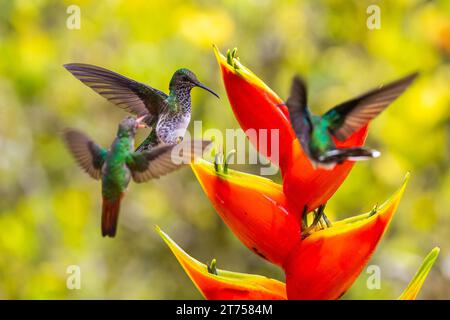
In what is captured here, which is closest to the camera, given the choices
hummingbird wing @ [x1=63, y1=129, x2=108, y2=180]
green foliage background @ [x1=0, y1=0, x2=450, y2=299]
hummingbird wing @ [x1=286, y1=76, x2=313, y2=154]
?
hummingbird wing @ [x1=286, y1=76, x2=313, y2=154]

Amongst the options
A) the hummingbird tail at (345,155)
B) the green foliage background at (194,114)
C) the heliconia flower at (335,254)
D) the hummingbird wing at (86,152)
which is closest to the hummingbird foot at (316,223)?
the heliconia flower at (335,254)

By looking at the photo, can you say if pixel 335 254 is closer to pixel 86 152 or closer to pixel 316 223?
pixel 316 223

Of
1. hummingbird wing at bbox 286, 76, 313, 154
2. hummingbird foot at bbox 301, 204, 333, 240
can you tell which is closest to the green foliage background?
hummingbird foot at bbox 301, 204, 333, 240

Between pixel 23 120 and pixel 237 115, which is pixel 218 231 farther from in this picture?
pixel 237 115

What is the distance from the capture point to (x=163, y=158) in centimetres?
65

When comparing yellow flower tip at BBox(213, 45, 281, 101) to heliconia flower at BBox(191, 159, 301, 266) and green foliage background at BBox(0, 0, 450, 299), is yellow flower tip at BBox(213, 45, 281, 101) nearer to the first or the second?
heliconia flower at BBox(191, 159, 301, 266)

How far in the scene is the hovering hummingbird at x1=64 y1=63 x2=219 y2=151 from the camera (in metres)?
0.70

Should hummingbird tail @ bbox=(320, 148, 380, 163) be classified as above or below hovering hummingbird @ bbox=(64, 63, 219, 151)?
below

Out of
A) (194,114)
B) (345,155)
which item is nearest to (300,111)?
(345,155)

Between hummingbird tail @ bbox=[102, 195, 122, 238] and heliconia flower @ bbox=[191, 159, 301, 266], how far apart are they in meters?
0.09

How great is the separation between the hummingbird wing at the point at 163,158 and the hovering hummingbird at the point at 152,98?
20 mm

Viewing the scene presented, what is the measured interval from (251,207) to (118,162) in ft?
0.46

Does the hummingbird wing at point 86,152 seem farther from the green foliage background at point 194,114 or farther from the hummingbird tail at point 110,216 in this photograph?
the green foliage background at point 194,114
